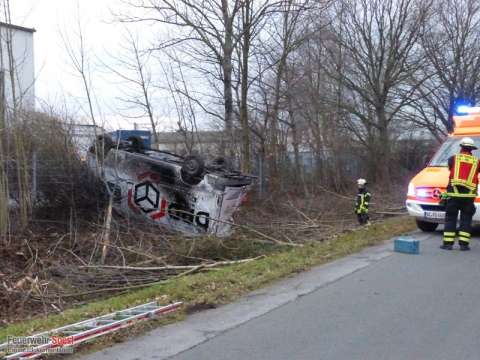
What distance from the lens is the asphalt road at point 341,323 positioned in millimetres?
4781

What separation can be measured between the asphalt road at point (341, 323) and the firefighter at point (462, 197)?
177 centimetres

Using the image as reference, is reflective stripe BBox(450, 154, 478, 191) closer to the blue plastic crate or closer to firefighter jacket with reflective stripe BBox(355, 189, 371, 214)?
the blue plastic crate

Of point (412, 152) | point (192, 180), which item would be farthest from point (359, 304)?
point (412, 152)

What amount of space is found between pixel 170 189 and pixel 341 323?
7138mm

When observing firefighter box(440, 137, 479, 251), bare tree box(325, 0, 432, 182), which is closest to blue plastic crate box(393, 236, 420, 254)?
firefighter box(440, 137, 479, 251)

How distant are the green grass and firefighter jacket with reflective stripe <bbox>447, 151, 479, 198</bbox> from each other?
178 cm

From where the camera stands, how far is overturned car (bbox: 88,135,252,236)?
469 inches

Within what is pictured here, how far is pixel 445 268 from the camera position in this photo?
26.9 ft

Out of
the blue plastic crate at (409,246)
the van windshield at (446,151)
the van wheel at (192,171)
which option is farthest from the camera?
the van windshield at (446,151)

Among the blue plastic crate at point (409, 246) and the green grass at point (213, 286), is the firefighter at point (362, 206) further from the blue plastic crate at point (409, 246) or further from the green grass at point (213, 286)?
the blue plastic crate at point (409, 246)

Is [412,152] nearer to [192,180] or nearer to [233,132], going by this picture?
[233,132]

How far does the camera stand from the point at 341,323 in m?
5.57

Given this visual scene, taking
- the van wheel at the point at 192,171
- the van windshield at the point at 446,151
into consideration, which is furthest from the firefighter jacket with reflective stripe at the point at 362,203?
the van wheel at the point at 192,171

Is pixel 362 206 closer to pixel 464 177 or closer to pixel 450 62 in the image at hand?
pixel 464 177
